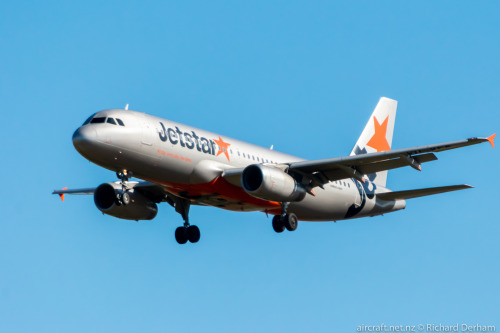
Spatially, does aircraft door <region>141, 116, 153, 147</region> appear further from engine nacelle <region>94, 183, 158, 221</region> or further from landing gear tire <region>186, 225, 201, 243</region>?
landing gear tire <region>186, 225, 201, 243</region>

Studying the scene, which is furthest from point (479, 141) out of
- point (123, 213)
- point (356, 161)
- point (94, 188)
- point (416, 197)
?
point (94, 188)

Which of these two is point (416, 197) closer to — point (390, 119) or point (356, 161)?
point (356, 161)

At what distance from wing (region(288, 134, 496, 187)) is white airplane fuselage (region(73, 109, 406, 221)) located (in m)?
1.01

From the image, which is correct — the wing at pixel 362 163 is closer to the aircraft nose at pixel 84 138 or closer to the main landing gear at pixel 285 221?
the main landing gear at pixel 285 221

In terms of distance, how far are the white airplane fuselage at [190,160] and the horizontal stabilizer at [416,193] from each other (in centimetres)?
210

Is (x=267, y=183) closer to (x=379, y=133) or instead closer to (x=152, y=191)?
(x=152, y=191)

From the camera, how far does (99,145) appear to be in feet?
116

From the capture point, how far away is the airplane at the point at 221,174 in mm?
36250

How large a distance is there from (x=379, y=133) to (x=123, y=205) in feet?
57.2

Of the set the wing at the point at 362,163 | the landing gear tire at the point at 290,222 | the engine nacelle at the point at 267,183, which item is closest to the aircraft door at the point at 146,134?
the engine nacelle at the point at 267,183

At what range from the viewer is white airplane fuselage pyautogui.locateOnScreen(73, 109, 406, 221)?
35969mm

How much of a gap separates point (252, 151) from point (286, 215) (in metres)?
3.60

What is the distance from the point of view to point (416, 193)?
140ft

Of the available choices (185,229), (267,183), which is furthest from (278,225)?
(185,229)
